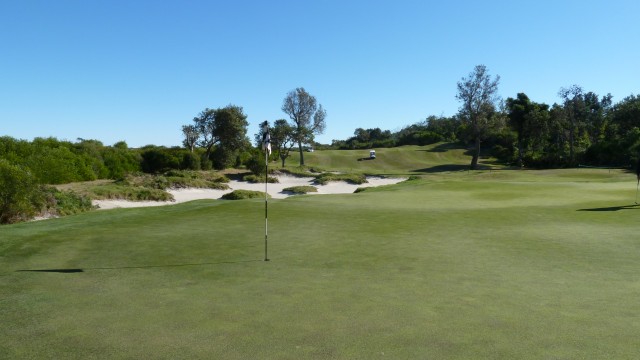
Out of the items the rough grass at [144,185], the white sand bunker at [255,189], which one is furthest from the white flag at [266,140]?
the rough grass at [144,185]

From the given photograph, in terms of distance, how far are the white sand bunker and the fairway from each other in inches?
597

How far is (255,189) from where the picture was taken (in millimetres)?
46281

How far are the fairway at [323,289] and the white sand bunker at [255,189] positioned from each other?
15164 millimetres

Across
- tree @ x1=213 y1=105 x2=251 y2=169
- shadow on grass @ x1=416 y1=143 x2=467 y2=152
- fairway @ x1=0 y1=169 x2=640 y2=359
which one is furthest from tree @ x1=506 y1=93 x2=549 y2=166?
fairway @ x1=0 y1=169 x2=640 y2=359

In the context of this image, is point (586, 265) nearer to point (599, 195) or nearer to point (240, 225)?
point (240, 225)

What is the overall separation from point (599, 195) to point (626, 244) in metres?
15.3

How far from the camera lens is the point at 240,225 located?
49.8ft

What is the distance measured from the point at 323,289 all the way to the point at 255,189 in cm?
3911

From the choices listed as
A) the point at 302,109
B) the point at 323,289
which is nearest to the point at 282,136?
the point at 302,109

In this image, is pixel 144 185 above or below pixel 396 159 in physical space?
below

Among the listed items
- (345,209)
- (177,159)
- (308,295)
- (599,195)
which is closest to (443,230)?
(345,209)

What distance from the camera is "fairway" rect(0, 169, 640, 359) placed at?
17.6 feet

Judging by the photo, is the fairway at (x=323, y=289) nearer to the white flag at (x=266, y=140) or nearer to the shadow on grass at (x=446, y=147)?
the white flag at (x=266, y=140)

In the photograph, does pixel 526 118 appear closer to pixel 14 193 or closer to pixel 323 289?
pixel 14 193
